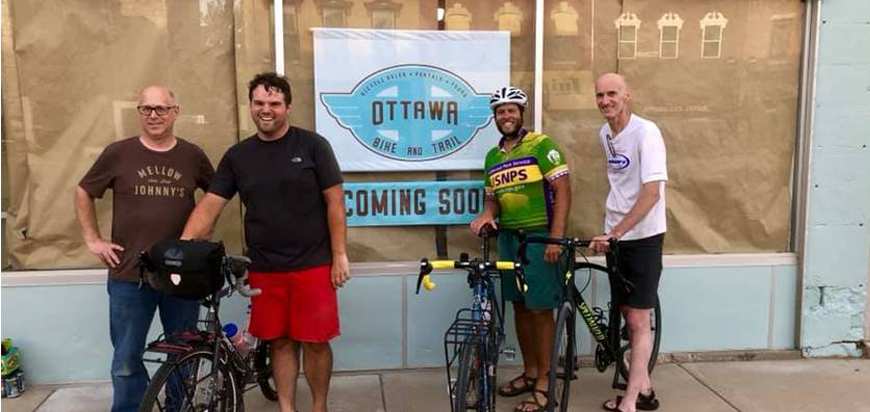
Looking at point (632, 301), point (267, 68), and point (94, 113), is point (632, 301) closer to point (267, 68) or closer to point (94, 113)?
point (267, 68)

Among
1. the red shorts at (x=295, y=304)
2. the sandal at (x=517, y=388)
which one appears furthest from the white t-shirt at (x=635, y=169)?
the red shorts at (x=295, y=304)

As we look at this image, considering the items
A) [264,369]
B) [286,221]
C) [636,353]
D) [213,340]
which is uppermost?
[286,221]

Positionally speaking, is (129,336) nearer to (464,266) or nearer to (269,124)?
(269,124)

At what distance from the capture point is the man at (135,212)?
11.4 feet

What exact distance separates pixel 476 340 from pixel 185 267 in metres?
1.32

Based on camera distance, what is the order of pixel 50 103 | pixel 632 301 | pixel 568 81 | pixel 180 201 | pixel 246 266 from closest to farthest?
pixel 246 266 < pixel 180 201 < pixel 632 301 < pixel 50 103 < pixel 568 81

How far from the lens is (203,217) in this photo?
11.2 feet

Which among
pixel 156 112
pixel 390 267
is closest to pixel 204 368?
pixel 156 112

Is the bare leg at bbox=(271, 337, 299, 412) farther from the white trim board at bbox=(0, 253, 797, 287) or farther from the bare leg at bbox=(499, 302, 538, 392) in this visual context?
the bare leg at bbox=(499, 302, 538, 392)

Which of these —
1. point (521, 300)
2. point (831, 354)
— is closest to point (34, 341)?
point (521, 300)

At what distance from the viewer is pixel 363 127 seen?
447 centimetres

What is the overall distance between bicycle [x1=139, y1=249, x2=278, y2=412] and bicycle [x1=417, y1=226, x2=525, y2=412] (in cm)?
94

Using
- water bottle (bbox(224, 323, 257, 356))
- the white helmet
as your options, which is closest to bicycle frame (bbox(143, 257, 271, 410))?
water bottle (bbox(224, 323, 257, 356))

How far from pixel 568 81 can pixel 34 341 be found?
3806 mm
